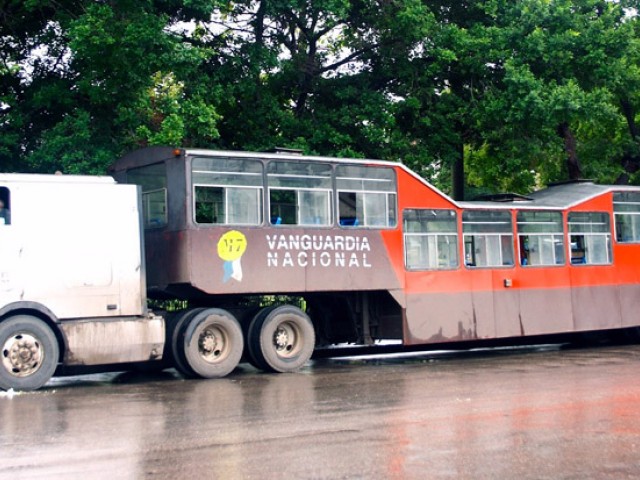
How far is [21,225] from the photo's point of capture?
48.2 feet

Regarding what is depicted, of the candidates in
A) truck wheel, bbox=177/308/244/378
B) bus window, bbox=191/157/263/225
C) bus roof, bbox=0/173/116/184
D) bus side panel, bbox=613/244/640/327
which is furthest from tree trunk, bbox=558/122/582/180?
bus roof, bbox=0/173/116/184

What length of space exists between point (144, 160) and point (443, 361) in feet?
21.1

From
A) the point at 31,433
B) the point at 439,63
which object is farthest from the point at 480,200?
the point at 31,433

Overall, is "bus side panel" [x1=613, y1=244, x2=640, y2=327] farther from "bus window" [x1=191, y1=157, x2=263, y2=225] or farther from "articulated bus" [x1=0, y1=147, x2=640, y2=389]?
"bus window" [x1=191, y1=157, x2=263, y2=225]

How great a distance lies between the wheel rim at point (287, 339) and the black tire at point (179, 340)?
147 cm

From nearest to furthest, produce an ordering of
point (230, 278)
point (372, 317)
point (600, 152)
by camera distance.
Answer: point (230, 278)
point (372, 317)
point (600, 152)

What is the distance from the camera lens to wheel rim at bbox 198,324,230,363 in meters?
16.3

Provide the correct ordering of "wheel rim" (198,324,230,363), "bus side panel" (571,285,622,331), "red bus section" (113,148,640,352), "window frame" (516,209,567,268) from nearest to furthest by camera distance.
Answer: "wheel rim" (198,324,230,363) → "red bus section" (113,148,640,352) → "window frame" (516,209,567,268) → "bus side panel" (571,285,622,331)

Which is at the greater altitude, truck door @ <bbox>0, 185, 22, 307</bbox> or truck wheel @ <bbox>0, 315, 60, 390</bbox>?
truck door @ <bbox>0, 185, 22, 307</bbox>

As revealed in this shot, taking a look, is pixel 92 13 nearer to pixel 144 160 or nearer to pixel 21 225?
pixel 144 160

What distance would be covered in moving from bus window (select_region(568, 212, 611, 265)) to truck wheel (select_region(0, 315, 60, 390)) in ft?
37.1

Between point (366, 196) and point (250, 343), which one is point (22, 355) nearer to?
point (250, 343)

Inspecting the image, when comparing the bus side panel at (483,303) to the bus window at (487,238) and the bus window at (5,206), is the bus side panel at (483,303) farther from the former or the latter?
the bus window at (5,206)

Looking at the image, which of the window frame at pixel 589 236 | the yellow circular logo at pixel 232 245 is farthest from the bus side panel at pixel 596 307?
the yellow circular logo at pixel 232 245
